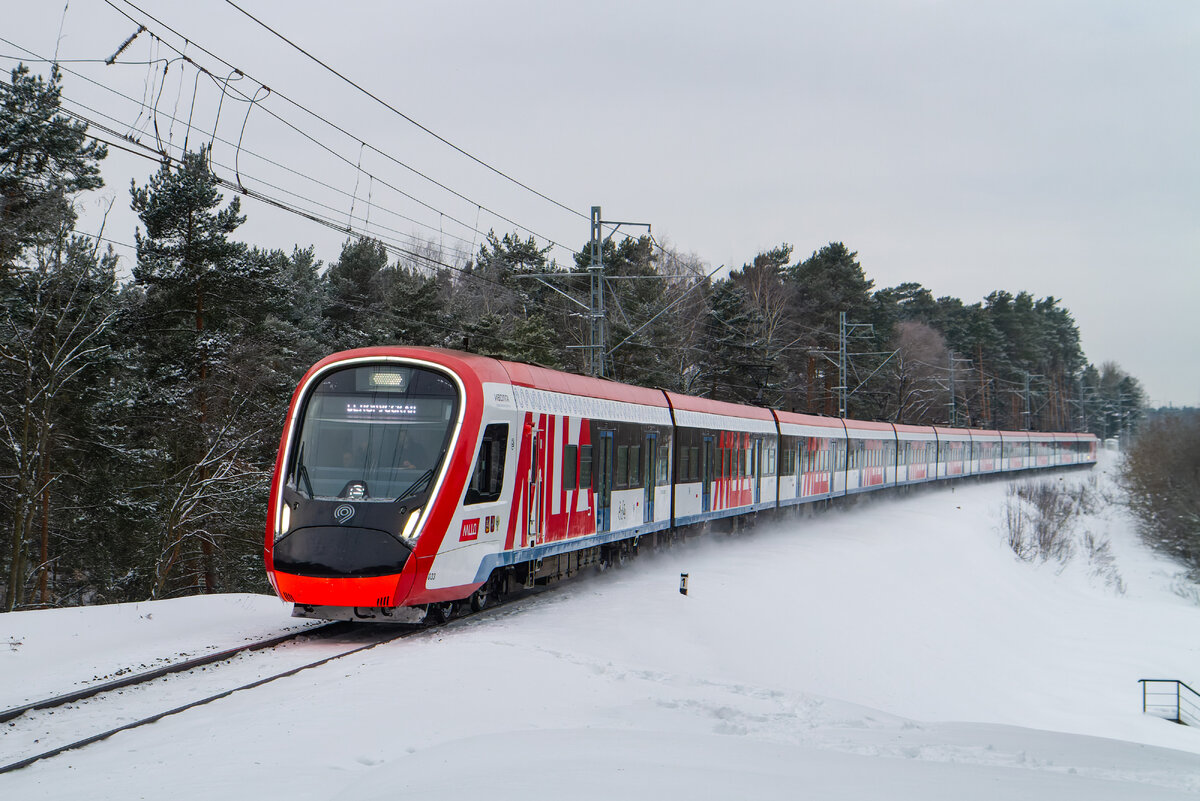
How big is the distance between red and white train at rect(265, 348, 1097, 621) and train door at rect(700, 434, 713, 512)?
3.54 meters

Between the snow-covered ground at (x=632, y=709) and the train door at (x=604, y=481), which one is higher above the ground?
the train door at (x=604, y=481)

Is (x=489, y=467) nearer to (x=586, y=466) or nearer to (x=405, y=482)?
(x=405, y=482)

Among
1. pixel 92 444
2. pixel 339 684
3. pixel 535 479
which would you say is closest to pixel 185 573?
pixel 92 444

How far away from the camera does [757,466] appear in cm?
2850

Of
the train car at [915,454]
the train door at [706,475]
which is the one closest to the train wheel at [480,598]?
the train door at [706,475]

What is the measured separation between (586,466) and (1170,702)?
17.7 m

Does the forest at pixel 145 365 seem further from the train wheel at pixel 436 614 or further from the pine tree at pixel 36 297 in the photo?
the train wheel at pixel 436 614

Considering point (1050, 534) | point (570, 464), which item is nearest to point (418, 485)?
point (570, 464)

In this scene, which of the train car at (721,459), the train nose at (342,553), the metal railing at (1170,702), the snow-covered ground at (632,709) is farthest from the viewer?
the metal railing at (1170,702)

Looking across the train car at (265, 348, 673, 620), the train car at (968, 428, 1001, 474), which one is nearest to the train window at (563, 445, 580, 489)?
the train car at (265, 348, 673, 620)

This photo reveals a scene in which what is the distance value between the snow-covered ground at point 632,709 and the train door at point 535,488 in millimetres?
1089

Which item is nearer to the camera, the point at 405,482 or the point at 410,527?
the point at 410,527

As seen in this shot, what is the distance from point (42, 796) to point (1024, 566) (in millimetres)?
38499

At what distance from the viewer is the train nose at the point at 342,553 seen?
11539 millimetres
